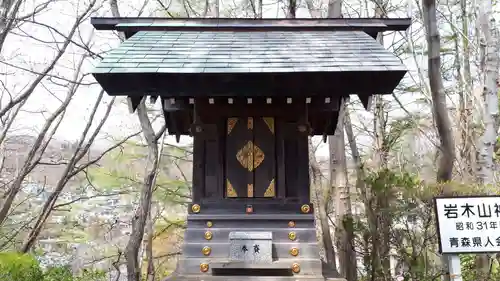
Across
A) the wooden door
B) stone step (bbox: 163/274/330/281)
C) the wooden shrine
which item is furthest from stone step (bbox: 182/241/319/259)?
the wooden door

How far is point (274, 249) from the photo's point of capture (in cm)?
509

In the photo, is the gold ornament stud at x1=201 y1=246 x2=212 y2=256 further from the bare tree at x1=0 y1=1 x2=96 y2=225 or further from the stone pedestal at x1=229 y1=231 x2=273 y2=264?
the bare tree at x1=0 y1=1 x2=96 y2=225

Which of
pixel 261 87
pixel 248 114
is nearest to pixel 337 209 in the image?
pixel 248 114

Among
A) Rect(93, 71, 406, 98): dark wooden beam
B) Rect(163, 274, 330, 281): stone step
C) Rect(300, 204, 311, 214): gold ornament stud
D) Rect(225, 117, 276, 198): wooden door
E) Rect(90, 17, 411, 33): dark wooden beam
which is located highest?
Rect(90, 17, 411, 33): dark wooden beam

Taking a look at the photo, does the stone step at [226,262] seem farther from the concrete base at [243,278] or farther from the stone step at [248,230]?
the stone step at [248,230]

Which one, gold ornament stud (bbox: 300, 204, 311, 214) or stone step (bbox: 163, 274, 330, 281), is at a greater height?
gold ornament stud (bbox: 300, 204, 311, 214)

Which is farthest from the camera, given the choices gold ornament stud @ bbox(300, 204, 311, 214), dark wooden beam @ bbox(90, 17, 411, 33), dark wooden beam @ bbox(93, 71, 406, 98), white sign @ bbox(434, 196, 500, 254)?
dark wooden beam @ bbox(90, 17, 411, 33)

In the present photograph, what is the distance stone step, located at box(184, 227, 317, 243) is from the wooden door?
0.44 meters

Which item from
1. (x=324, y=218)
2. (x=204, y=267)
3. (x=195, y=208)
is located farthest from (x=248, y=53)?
(x=324, y=218)

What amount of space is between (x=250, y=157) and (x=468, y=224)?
8.76 ft

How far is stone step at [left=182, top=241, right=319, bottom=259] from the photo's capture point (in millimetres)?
5062

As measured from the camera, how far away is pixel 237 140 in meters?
5.39

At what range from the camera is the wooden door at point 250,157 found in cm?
529

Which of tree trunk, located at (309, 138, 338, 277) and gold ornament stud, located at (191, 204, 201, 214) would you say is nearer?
gold ornament stud, located at (191, 204, 201, 214)
